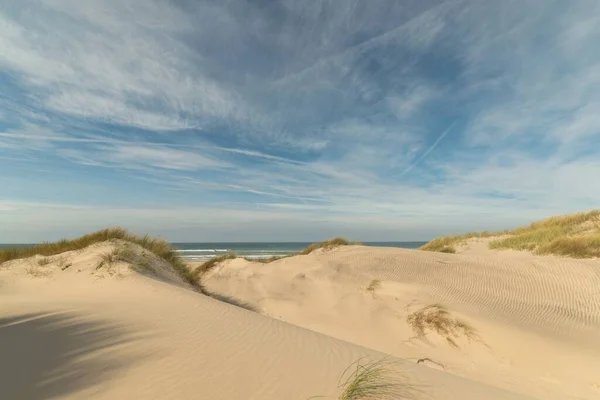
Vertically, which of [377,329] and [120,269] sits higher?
[120,269]

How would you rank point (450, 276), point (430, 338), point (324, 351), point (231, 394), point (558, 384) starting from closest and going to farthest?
point (231, 394)
point (324, 351)
point (558, 384)
point (430, 338)
point (450, 276)

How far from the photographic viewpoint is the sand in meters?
2.86

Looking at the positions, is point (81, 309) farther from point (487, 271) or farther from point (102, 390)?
point (487, 271)

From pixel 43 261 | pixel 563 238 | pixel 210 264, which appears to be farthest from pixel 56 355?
pixel 563 238

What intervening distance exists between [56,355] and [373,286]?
7.63m

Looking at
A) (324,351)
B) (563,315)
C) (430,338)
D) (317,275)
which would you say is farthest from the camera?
(317,275)

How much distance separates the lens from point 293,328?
4637 mm

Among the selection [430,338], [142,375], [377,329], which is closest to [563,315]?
[430,338]

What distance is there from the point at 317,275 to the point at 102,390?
8.18m

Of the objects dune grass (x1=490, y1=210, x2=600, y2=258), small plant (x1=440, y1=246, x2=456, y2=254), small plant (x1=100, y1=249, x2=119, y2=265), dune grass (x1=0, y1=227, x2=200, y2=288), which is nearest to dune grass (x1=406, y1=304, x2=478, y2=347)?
dune grass (x1=0, y1=227, x2=200, y2=288)

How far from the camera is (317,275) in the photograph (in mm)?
10430

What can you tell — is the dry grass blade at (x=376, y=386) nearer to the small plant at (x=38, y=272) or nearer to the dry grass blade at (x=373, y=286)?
the dry grass blade at (x=373, y=286)

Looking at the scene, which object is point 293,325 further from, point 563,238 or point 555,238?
point 555,238

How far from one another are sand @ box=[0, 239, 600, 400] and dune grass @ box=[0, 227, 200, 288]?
905 millimetres
